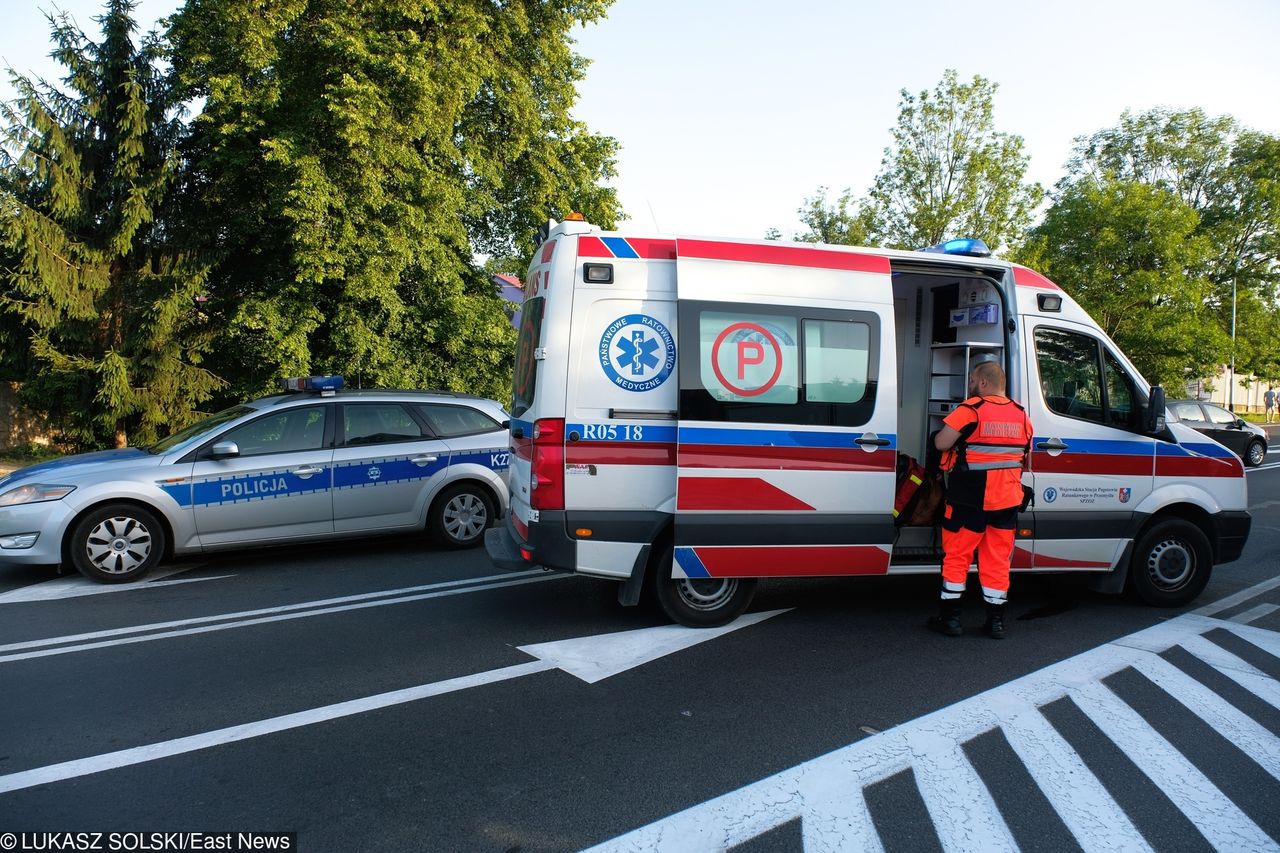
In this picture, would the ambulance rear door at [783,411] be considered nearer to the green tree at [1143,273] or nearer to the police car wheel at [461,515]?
the police car wheel at [461,515]

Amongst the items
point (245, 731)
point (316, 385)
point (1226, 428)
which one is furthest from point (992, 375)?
point (1226, 428)

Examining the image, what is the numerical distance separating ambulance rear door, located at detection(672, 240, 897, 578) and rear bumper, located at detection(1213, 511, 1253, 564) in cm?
299

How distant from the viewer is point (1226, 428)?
1925 centimetres

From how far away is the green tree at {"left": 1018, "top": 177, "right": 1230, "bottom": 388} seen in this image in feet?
94.9

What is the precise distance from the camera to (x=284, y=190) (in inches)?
574

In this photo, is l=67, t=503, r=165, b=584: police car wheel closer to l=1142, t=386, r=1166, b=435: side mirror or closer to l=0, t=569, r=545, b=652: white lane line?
l=0, t=569, r=545, b=652: white lane line

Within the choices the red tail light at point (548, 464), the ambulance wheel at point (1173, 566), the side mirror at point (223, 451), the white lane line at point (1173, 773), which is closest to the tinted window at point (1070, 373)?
the ambulance wheel at point (1173, 566)

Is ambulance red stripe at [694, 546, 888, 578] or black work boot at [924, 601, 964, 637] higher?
ambulance red stripe at [694, 546, 888, 578]

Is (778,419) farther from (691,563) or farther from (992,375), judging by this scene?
(992,375)

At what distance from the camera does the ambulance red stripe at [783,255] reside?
505cm

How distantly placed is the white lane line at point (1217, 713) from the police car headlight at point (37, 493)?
805 centimetres

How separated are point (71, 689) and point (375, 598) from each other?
2.16 meters

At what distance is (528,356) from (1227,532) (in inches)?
221

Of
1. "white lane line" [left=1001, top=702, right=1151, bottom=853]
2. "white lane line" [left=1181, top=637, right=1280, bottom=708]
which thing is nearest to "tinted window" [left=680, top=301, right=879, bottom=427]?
"white lane line" [left=1001, top=702, right=1151, bottom=853]
